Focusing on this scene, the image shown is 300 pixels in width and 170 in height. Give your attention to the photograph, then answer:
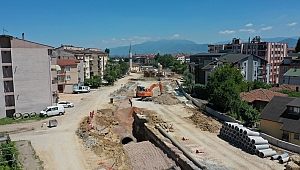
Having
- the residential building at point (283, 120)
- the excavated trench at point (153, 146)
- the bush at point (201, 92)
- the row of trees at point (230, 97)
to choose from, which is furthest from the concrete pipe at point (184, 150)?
the bush at point (201, 92)

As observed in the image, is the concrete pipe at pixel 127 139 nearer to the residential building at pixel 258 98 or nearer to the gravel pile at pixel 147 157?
the gravel pile at pixel 147 157

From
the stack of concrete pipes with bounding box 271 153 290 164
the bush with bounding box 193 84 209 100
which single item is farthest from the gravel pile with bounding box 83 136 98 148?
the bush with bounding box 193 84 209 100

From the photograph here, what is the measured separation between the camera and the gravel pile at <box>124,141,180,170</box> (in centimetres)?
1955

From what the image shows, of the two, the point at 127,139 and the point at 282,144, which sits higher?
the point at 282,144

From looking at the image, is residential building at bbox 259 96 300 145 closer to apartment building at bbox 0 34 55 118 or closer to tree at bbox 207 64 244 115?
tree at bbox 207 64 244 115

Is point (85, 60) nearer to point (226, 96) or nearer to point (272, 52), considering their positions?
point (226, 96)

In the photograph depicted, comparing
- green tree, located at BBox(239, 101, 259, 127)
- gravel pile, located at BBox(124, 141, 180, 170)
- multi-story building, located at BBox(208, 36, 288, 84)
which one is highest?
multi-story building, located at BBox(208, 36, 288, 84)

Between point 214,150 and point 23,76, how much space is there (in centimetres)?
2591

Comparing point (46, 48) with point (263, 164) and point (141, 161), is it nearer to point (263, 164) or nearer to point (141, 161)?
point (141, 161)

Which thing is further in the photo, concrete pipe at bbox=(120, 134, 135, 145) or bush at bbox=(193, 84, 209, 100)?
bush at bbox=(193, 84, 209, 100)

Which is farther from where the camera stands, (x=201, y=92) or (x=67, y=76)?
(x=67, y=76)

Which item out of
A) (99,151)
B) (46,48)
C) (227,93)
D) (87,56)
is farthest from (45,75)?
(87,56)

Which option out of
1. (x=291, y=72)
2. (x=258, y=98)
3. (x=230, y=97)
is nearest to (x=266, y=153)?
(x=230, y=97)

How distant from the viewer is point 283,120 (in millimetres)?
23000
